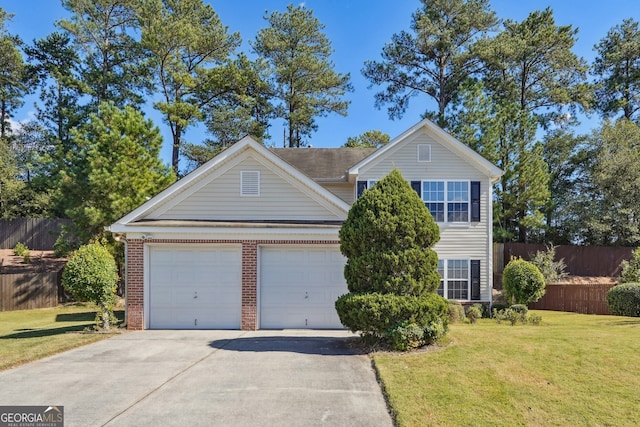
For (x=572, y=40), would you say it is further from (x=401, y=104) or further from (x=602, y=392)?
(x=602, y=392)

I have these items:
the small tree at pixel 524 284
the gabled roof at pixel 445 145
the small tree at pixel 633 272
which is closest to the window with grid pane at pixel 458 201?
the gabled roof at pixel 445 145

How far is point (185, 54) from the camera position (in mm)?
30500

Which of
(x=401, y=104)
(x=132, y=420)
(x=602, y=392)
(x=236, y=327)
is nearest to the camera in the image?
(x=132, y=420)

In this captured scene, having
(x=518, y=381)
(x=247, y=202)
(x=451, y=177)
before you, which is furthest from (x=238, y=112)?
(x=518, y=381)

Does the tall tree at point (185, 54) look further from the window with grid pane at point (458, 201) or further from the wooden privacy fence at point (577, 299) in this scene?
the wooden privacy fence at point (577, 299)

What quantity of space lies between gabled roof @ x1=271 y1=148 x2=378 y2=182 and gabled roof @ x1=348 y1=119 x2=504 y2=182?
1.57 meters

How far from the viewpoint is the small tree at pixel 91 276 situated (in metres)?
10.3

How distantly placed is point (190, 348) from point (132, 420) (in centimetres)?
388

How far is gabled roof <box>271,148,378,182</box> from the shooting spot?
1846 centimetres

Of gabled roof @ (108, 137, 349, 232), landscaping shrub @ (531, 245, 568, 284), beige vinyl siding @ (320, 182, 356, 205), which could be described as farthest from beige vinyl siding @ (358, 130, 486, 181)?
landscaping shrub @ (531, 245, 568, 284)

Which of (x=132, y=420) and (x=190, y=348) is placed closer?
(x=132, y=420)

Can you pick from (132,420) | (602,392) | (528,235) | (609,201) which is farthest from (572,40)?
(132,420)

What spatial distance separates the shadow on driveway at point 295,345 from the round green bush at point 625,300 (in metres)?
11.0

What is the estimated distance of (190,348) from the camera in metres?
8.89
